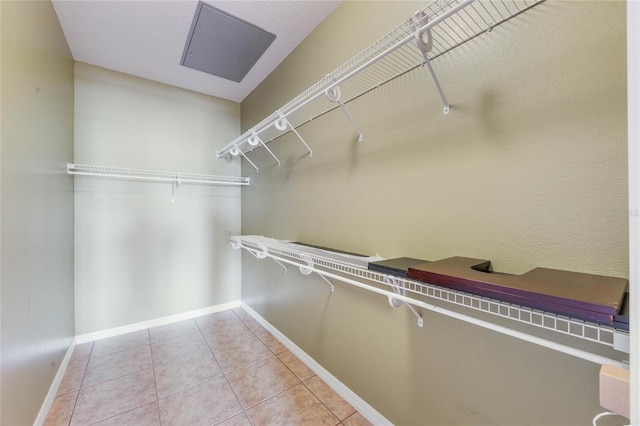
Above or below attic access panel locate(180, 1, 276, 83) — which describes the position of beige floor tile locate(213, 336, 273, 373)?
below

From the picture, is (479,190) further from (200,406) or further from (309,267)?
(200,406)

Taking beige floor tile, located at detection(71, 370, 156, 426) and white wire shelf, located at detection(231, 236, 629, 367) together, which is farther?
beige floor tile, located at detection(71, 370, 156, 426)

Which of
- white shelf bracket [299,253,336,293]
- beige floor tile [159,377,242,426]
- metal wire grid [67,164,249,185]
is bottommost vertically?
beige floor tile [159,377,242,426]

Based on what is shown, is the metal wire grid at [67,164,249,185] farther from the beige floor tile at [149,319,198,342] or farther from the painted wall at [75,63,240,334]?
the beige floor tile at [149,319,198,342]

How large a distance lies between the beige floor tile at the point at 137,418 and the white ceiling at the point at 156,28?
248cm

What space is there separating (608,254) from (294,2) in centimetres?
193

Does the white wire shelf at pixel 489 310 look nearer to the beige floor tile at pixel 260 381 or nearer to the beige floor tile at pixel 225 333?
the beige floor tile at pixel 260 381

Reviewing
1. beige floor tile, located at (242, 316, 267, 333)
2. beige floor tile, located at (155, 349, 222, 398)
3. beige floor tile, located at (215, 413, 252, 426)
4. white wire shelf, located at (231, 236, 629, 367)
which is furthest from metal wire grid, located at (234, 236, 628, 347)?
beige floor tile, located at (242, 316, 267, 333)

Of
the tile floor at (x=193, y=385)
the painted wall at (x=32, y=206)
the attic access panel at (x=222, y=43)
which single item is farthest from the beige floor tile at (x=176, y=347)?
the attic access panel at (x=222, y=43)

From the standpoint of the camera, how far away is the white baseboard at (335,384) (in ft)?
4.53

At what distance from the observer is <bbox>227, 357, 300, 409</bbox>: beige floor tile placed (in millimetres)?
1608

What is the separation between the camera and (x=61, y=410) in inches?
58.7

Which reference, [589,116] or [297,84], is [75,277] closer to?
[297,84]

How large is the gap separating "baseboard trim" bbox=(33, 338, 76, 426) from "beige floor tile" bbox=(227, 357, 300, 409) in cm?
97
